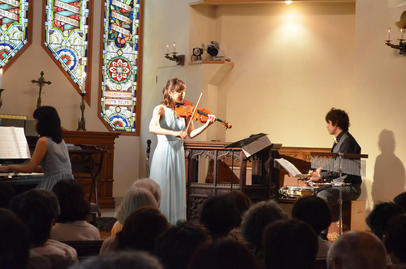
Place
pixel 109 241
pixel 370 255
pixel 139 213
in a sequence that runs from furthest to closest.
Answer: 1. pixel 109 241
2. pixel 139 213
3. pixel 370 255

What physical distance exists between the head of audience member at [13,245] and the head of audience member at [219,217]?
138 cm

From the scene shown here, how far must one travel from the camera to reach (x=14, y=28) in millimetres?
9539

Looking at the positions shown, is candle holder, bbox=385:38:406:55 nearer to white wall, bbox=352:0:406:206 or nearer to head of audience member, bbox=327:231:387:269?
white wall, bbox=352:0:406:206

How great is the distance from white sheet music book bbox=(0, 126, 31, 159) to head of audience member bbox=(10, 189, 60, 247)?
210 centimetres

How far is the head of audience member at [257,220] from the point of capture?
2977mm

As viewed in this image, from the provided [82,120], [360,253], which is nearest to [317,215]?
[360,253]

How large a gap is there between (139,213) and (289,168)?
3.56 metres

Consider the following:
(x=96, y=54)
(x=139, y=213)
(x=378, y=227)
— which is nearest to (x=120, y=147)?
(x=96, y=54)

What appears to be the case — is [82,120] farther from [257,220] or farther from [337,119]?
[257,220]

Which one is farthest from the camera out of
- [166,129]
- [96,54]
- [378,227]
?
[96,54]

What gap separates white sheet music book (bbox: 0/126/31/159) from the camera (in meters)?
4.72

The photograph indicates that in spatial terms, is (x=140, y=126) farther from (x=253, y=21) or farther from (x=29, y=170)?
(x=29, y=170)

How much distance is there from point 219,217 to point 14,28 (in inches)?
298

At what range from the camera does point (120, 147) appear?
10078 mm
